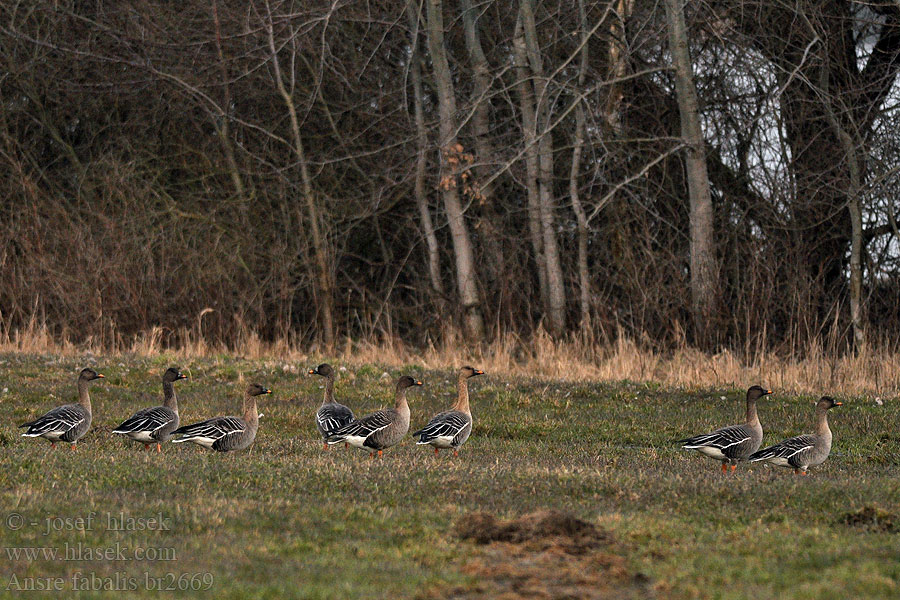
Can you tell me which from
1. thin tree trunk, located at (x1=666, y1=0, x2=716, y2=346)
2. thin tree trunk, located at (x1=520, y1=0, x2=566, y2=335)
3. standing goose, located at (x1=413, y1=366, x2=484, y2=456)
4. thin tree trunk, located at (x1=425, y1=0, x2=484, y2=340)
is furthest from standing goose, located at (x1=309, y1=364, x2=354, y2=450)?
thin tree trunk, located at (x1=520, y1=0, x2=566, y2=335)

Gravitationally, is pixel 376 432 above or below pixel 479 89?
below

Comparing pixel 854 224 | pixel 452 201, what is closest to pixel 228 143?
pixel 452 201

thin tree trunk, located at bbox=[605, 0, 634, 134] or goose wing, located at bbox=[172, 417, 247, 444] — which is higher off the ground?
thin tree trunk, located at bbox=[605, 0, 634, 134]

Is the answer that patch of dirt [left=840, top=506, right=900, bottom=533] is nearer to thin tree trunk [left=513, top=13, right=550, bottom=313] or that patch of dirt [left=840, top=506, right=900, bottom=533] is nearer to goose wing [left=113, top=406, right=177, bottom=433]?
goose wing [left=113, top=406, right=177, bottom=433]

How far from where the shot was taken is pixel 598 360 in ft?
79.0

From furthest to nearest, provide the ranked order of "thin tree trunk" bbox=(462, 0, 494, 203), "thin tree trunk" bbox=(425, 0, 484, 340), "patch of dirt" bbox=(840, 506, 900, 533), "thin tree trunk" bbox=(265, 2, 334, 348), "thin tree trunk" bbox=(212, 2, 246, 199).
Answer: "thin tree trunk" bbox=(212, 2, 246, 199)
"thin tree trunk" bbox=(265, 2, 334, 348)
"thin tree trunk" bbox=(462, 0, 494, 203)
"thin tree trunk" bbox=(425, 0, 484, 340)
"patch of dirt" bbox=(840, 506, 900, 533)

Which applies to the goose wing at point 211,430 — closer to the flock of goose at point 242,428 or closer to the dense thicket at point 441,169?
the flock of goose at point 242,428

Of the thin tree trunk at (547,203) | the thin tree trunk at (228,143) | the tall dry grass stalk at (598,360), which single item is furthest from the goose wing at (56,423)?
the thin tree trunk at (228,143)

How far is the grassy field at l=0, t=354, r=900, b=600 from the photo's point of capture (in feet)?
23.0

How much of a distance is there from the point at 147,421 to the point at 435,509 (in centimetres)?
524

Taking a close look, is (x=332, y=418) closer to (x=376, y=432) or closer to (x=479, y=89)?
(x=376, y=432)

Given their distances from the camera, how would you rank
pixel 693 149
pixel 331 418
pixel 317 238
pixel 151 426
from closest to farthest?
pixel 151 426 → pixel 331 418 → pixel 693 149 → pixel 317 238

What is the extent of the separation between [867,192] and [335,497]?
18859 millimetres

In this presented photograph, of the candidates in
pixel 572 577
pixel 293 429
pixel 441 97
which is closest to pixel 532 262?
pixel 441 97
